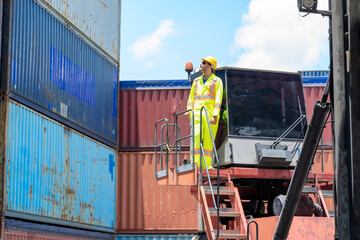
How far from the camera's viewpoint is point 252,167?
9562 millimetres

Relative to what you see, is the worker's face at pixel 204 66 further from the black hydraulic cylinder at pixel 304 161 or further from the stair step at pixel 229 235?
the black hydraulic cylinder at pixel 304 161

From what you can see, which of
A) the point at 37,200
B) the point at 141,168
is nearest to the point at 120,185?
the point at 141,168

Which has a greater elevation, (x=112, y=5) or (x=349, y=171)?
(x=112, y=5)

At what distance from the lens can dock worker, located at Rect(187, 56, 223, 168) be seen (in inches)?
380

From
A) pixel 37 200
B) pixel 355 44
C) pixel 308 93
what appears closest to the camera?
pixel 355 44

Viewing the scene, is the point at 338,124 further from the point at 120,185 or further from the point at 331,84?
the point at 120,185

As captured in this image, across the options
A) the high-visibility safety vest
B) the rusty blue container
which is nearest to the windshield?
the high-visibility safety vest

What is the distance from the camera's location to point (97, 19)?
17.5 m

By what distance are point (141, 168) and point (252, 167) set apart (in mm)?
8479

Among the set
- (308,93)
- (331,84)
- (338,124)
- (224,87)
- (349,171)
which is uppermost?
(308,93)

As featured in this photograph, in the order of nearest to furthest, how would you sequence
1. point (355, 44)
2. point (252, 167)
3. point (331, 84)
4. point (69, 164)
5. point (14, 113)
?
point (355, 44) → point (331, 84) → point (252, 167) → point (14, 113) → point (69, 164)

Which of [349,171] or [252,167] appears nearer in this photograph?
[349,171]

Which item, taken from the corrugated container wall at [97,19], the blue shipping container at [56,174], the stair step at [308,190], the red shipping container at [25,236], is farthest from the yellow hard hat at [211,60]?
the corrugated container wall at [97,19]

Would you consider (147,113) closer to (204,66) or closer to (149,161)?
(149,161)
